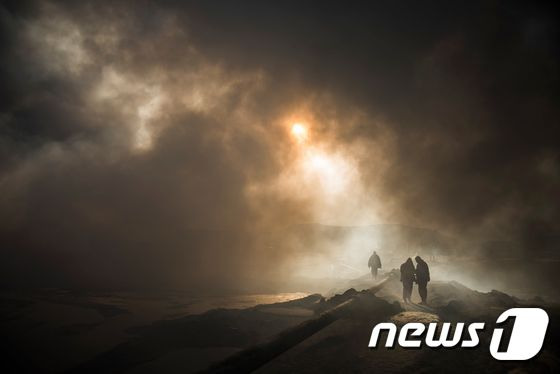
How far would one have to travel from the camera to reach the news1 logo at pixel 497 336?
20.6 ft

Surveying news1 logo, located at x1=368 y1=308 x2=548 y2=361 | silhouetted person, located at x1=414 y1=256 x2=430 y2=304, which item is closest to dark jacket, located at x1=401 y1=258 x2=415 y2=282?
silhouetted person, located at x1=414 y1=256 x2=430 y2=304

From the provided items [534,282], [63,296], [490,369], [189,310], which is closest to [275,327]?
[189,310]

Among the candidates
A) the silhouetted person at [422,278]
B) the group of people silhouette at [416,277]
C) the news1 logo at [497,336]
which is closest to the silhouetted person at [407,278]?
the group of people silhouette at [416,277]

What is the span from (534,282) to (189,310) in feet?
174

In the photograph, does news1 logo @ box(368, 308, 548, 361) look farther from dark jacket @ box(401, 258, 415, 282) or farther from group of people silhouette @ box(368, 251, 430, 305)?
dark jacket @ box(401, 258, 415, 282)

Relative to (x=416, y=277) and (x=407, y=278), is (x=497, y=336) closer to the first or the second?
(x=416, y=277)

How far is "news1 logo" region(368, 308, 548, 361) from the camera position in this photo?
20.6ft

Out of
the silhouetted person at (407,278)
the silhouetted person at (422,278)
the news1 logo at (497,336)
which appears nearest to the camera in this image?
the news1 logo at (497,336)

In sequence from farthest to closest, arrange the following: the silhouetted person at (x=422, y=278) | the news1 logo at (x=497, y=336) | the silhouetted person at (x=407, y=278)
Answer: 1. the silhouetted person at (x=407, y=278)
2. the silhouetted person at (x=422, y=278)
3. the news1 logo at (x=497, y=336)

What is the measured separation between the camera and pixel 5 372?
364 inches

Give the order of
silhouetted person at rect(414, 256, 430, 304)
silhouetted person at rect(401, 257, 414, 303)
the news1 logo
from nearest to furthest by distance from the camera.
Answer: the news1 logo < silhouetted person at rect(414, 256, 430, 304) < silhouetted person at rect(401, 257, 414, 303)

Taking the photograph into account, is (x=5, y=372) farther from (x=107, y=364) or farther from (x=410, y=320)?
(x=410, y=320)

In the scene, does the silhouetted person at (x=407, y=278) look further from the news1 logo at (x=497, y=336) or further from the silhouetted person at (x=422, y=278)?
the news1 logo at (x=497, y=336)

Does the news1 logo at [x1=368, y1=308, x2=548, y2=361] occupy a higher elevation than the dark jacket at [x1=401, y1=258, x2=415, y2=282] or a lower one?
lower
